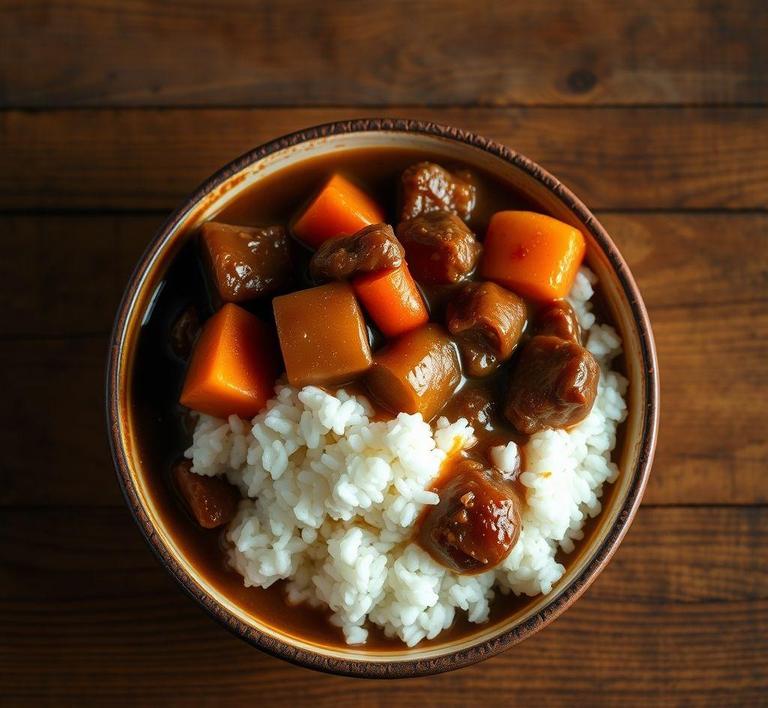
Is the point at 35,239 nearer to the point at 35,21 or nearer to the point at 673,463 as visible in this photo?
the point at 35,21

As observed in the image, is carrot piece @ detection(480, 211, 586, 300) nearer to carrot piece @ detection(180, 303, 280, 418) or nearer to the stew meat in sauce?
the stew meat in sauce

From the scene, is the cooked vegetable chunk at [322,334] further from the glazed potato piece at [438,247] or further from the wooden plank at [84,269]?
the wooden plank at [84,269]

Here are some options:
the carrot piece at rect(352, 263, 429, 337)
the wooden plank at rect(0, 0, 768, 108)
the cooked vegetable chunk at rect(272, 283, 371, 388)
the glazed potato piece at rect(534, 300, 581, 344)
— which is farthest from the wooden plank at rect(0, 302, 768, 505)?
the carrot piece at rect(352, 263, 429, 337)

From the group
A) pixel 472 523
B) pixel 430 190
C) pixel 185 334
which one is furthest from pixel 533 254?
pixel 185 334

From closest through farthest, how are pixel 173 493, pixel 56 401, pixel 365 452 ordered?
pixel 365 452 → pixel 173 493 → pixel 56 401

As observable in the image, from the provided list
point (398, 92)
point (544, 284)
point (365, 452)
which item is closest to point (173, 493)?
point (365, 452)

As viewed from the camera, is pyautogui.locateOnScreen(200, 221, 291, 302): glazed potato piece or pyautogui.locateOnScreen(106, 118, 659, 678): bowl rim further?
pyautogui.locateOnScreen(200, 221, 291, 302): glazed potato piece

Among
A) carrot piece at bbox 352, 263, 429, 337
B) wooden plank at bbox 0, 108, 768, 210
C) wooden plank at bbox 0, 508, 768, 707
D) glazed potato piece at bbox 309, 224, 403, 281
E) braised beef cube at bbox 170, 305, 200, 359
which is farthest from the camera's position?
wooden plank at bbox 0, 108, 768, 210
